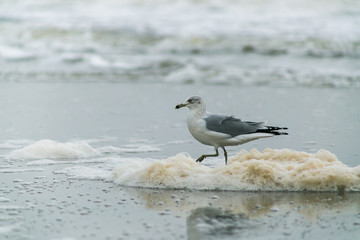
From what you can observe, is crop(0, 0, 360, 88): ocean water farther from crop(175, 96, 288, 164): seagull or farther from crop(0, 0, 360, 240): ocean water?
crop(175, 96, 288, 164): seagull

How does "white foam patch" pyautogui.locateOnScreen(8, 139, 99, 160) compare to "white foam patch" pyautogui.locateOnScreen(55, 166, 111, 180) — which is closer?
"white foam patch" pyautogui.locateOnScreen(55, 166, 111, 180)

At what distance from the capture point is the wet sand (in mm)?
3914

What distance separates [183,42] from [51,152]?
13.3 meters

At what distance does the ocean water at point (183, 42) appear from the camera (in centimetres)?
1440

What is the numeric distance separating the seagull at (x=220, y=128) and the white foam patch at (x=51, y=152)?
165 centimetres

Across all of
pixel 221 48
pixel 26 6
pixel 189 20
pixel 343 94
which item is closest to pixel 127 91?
pixel 343 94

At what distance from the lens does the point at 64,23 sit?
22.2m

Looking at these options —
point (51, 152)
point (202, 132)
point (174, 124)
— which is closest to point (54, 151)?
point (51, 152)

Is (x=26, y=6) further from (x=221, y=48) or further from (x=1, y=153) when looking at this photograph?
(x=1, y=153)

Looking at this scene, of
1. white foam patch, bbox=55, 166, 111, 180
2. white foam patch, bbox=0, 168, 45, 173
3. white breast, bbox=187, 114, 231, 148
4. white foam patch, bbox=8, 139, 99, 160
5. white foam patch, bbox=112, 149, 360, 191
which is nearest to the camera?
white foam patch, bbox=112, 149, 360, 191

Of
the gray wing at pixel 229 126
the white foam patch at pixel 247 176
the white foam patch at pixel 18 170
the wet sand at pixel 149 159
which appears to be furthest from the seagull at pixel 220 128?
the white foam patch at pixel 18 170

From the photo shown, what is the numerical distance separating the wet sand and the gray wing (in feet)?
2.02

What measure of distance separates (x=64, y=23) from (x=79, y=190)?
18.1m

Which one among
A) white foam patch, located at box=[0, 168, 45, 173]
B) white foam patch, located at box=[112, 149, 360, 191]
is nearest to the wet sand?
white foam patch, located at box=[0, 168, 45, 173]
